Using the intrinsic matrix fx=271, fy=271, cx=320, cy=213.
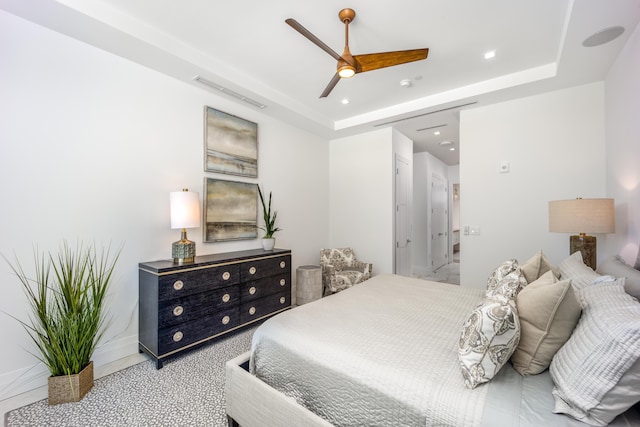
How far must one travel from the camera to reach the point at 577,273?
157cm

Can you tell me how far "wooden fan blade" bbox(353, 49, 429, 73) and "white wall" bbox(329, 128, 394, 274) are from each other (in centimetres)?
224

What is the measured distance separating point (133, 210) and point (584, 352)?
A: 3057 millimetres

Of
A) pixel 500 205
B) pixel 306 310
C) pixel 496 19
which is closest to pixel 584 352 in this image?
pixel 306 310

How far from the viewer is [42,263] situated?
2008 millimetres

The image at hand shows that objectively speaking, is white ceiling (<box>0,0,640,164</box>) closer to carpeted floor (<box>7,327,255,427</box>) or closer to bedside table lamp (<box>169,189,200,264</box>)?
bedside table lamp (<box>169,189,200,264</box>)

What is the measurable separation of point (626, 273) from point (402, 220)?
3244mm

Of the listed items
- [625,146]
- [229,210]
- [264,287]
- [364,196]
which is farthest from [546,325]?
[364,196]

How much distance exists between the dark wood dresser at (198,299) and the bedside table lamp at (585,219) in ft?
9.08

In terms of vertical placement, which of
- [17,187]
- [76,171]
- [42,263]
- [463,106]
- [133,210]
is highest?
[463,106]

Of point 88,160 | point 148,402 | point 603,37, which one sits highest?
point 603,37

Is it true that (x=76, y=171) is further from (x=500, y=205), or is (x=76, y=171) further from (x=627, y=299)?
(x=500, y=205)

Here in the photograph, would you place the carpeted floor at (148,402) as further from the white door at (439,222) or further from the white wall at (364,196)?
the white door at (439,222)

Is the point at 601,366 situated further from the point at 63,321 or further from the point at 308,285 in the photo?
the point at 308,285

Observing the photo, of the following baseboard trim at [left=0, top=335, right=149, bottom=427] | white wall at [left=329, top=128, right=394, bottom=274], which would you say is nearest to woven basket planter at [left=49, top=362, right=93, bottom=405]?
baseboard trim at [left=0, top=335, right=149, bottom=427]
